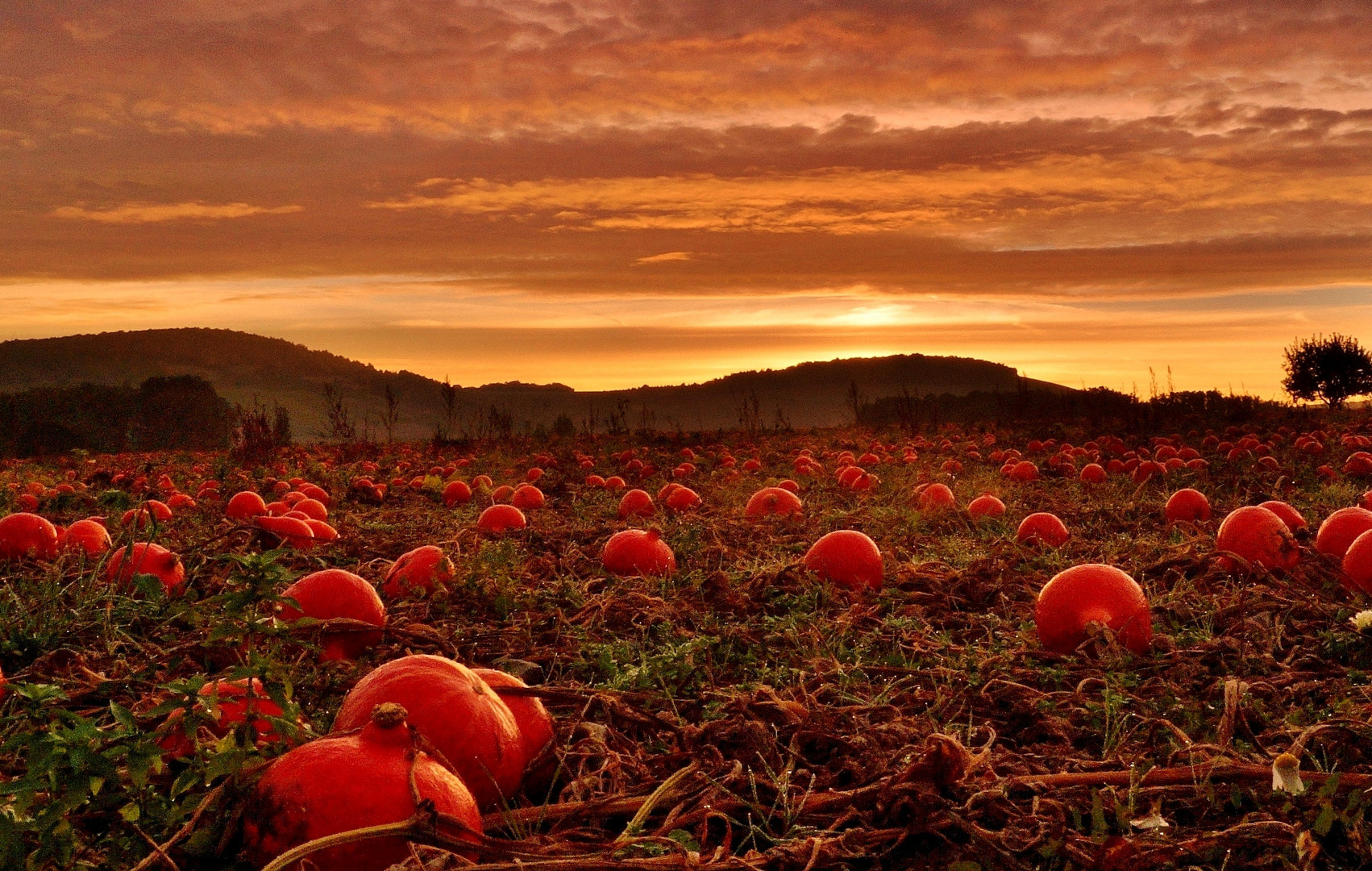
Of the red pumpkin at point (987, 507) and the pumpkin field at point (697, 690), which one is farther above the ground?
the red pumpkin at point (987, 507)

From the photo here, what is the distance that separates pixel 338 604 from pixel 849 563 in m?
3.09

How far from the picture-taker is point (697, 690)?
4395 millimetres

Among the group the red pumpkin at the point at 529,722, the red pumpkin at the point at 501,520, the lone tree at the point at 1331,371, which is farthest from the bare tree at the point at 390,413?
the lone tree at the point at 1331,371

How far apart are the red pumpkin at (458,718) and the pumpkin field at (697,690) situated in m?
0.01

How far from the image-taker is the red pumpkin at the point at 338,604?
4.71 metres

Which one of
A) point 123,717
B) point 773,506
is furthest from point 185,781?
point 773,506

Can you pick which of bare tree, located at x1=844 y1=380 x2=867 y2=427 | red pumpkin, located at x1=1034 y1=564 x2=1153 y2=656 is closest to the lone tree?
bare tree, located at x1=844 y1=380 x2=867 y2=427

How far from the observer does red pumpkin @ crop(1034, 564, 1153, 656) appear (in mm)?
4969

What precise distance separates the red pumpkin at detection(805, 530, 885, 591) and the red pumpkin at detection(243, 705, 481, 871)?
14.3 feet

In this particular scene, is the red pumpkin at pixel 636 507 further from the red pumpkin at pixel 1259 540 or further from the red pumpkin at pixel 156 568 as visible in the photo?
the red pumpkin at pixel 1259 540

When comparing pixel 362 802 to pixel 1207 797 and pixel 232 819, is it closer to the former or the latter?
pixel 232 819

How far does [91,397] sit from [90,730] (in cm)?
4829

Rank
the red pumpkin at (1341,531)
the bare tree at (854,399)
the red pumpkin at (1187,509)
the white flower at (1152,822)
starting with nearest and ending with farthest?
the white flower at (1152,822) < the red pumpkin at (1341,531) < the red pumpkin at (1187,509) < the bare tree at (854,399)

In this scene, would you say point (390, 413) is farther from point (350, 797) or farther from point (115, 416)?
point (115, 416)
